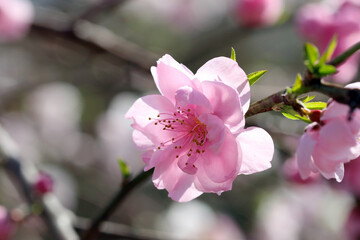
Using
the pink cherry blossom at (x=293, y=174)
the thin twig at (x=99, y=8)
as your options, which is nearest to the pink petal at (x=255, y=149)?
the pink cherry blossom at (x=293, y=174)

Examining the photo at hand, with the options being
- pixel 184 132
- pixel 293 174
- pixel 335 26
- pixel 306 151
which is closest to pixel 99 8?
pixel 335 26

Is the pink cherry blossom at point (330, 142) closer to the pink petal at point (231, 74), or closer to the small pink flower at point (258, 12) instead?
the pink petal at point (231, 74)

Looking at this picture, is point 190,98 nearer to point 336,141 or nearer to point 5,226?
point 336,141

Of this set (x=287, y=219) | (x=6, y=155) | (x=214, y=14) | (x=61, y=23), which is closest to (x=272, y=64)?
(x=214, y=14)

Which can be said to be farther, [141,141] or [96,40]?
[96,40]

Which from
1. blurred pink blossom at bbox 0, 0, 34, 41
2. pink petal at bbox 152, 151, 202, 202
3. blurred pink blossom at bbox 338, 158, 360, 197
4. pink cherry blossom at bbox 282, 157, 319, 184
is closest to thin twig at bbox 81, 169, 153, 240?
pink petal at bbox 152, 151, 202, 202

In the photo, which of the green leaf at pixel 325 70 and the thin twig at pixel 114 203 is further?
the thin twig at pixel 114 203
